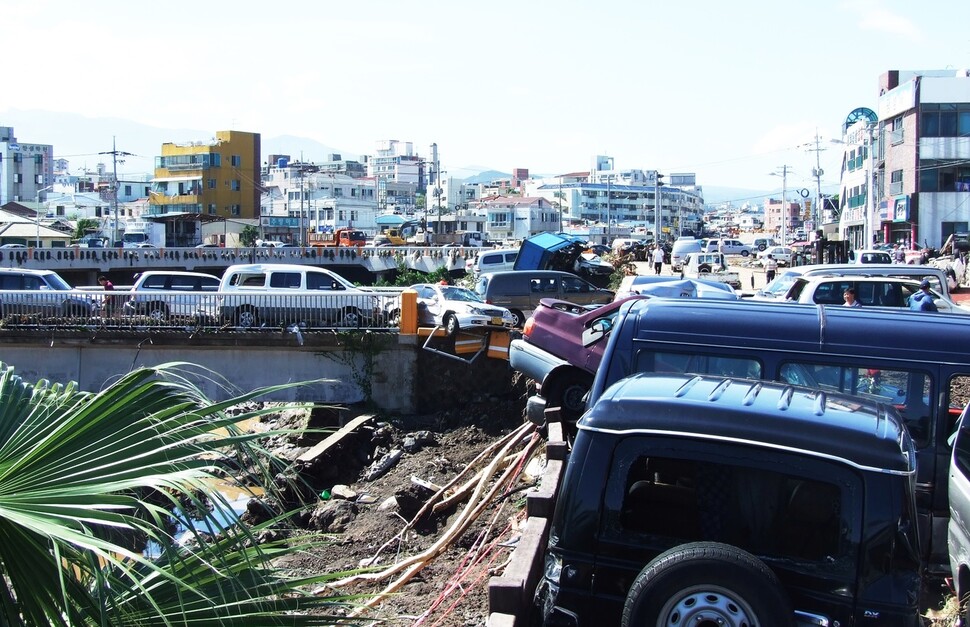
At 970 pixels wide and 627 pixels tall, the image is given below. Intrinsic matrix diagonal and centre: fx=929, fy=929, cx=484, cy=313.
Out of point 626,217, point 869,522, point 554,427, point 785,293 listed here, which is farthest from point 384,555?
point 626,217

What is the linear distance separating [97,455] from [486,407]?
663 inches

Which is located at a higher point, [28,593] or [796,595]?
[28,593]

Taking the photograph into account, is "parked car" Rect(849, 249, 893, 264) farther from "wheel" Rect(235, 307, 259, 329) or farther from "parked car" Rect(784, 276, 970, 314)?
"wheel" Rect(235, 307, 259, 329)

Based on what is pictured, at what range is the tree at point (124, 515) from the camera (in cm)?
310

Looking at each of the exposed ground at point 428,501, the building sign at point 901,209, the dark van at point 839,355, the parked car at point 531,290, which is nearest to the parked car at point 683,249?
the building sign at point 901,209

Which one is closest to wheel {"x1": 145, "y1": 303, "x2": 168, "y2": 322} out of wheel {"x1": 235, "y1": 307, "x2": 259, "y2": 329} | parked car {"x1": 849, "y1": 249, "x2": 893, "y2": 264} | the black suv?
wheel {"x1": 235, "y1": 307, "x2": 259, "y2": 329}

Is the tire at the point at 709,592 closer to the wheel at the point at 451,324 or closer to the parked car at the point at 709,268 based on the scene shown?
the wheel at the point at 451,324

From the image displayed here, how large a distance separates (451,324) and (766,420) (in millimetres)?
16607

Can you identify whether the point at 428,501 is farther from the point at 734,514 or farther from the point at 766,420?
the point at 766,420

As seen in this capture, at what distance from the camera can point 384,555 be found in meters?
12.0

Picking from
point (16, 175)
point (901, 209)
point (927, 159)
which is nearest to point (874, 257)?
point (927, 159)

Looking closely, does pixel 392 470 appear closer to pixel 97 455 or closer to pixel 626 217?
pixel 97 455

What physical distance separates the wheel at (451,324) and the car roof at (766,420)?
52.0 feet

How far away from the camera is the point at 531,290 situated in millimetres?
27062
